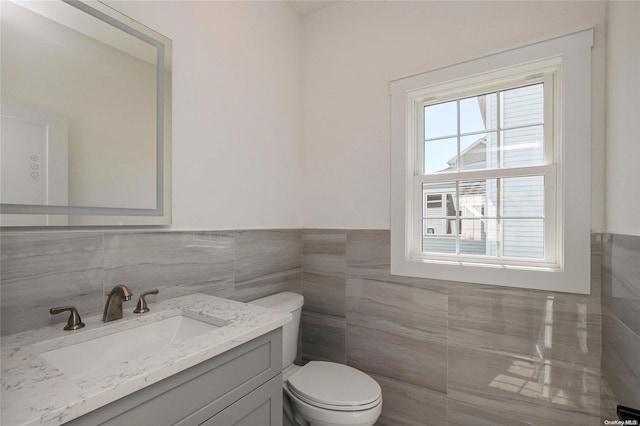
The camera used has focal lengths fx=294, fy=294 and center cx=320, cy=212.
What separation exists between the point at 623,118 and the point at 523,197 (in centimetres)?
54

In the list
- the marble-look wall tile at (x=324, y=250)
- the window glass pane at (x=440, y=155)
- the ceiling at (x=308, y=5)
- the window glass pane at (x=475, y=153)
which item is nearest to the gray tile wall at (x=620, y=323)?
the window glass pane at (x=475, y=153)

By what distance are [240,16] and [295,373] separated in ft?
6.77

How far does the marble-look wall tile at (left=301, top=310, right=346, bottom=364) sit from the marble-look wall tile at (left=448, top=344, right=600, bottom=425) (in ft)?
2.24

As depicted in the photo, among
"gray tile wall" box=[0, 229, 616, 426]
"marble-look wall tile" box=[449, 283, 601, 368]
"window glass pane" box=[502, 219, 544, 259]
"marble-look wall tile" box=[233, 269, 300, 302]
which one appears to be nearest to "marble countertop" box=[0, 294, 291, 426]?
"gray tile wall" box=[0, 229, 616, 426]

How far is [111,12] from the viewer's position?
1.15 meters

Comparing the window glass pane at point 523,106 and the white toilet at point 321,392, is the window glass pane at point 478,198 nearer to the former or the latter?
the window glass pane at point 523,106

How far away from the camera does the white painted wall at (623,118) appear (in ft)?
3.20

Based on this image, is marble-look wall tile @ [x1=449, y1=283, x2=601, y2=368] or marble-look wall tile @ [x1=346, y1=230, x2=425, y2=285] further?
marble-look wall tile @ [x1=346, y1=230, x2=425, y2=285]

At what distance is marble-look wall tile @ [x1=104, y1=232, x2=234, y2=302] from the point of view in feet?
3.78

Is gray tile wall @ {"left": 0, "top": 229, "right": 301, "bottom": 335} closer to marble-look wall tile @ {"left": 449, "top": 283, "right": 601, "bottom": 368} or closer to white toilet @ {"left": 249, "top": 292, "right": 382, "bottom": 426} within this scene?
white toilet @ {"left": 249, "top": 292, "right": 382, "bottom": 426}

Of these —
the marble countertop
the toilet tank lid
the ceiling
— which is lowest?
the toilet tank lid

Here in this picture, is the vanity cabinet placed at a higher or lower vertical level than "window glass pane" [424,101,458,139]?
lower

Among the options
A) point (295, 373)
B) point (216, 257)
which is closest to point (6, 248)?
point (216, 257)

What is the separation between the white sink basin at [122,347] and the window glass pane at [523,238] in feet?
4.87
